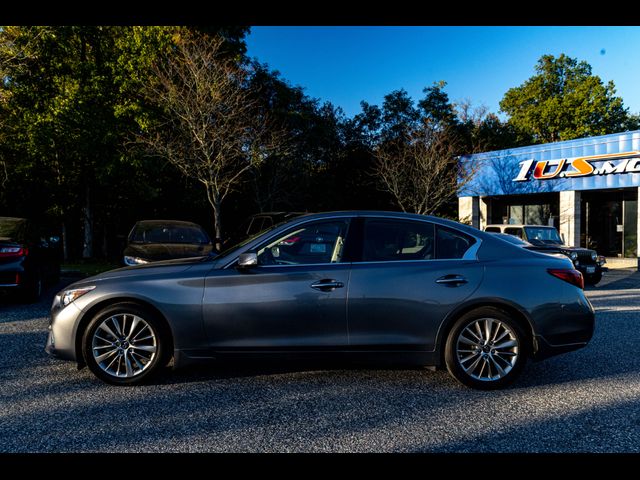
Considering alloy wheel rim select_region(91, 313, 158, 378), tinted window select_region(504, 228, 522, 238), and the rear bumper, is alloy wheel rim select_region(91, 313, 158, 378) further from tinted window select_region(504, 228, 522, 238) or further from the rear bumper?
tinted window select_region(504, 228, 522, 238)

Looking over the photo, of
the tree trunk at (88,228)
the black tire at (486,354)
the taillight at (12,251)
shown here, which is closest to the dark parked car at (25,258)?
the taillight at (12,251)

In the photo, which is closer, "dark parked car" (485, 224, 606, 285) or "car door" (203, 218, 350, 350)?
"car door" (203, 218, 350, 350)

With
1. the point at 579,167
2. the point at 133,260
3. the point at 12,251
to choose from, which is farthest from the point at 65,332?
the point at 579,167

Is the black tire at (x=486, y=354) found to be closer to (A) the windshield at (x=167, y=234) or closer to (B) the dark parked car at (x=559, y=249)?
(A) the windshield at (x=167, y=234)

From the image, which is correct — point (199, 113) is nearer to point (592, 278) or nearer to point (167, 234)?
point (167, 234)

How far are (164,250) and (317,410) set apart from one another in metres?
6.61

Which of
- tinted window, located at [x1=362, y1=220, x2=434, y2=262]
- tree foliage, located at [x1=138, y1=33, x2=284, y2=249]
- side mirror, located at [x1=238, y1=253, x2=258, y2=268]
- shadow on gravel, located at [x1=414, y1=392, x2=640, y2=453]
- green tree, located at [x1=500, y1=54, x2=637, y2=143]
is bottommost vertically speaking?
shadow on gravel, located at [x1=414, y1=392, x2=640, y2=453]

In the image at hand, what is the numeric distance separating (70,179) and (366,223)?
76.7 ft

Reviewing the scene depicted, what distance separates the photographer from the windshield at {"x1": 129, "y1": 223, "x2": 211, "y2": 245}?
416 inches

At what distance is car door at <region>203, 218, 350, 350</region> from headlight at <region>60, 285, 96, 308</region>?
1.18 metres

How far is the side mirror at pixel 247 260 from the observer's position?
438cm

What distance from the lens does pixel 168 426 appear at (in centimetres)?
358

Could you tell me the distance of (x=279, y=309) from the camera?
4.34 meters

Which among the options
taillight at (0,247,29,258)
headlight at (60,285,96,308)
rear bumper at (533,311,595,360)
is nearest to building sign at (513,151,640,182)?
rear bumper at (533,311,595,360)
